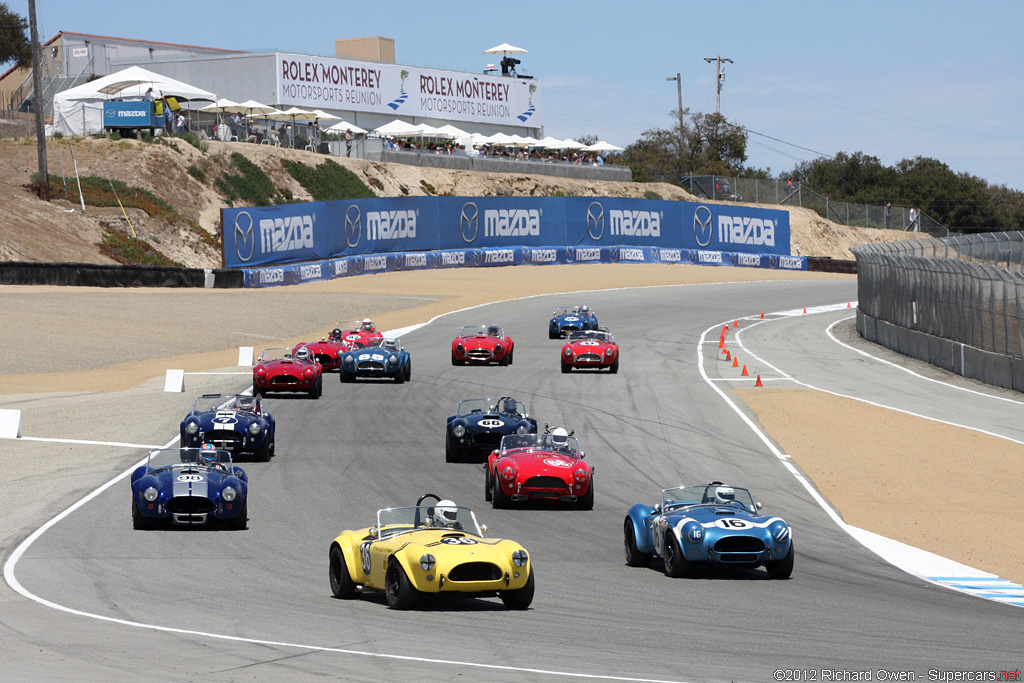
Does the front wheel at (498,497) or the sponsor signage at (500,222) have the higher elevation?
the sponsor signage at (500,222)

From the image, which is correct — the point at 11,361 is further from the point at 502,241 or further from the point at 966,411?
the point at 502,241

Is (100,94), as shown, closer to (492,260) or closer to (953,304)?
(492,260)

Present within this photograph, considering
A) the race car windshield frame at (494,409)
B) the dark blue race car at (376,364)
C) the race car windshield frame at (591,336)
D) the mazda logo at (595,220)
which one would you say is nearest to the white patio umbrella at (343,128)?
the mazda logo at (595,220)

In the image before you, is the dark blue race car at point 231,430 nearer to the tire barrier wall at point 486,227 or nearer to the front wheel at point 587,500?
the front wheel at point 587,500

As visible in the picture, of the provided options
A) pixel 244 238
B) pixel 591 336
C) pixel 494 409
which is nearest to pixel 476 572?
pixel 494 409

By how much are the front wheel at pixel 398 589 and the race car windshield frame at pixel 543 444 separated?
669 centimetres

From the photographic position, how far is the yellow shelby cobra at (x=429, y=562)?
11203 millimetres

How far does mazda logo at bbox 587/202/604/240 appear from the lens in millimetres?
76250

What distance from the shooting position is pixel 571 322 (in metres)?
44.2

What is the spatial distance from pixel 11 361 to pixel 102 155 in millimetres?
34109

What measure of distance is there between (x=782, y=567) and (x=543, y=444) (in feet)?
18.1

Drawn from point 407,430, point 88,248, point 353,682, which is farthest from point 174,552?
point 88,248

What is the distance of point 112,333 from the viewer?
135 ft

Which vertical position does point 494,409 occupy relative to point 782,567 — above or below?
above
